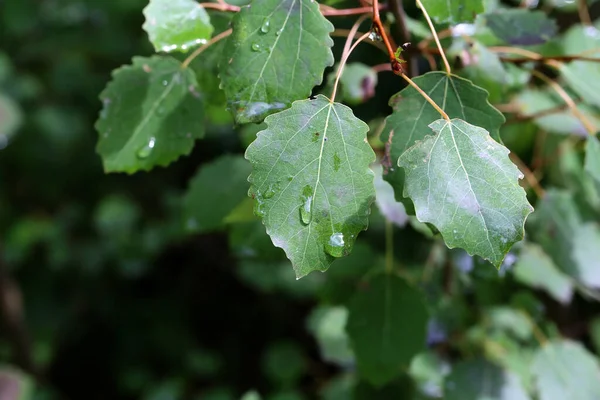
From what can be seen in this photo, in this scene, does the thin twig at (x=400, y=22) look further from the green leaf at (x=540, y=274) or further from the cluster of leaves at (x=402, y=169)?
the green leaf at (x=540, y=274)

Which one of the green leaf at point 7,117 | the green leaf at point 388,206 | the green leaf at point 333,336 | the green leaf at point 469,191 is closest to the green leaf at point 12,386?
the green leaf at point 7,117

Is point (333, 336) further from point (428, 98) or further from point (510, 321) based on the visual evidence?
point (428, 98)

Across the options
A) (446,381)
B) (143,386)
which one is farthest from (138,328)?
(446,381)

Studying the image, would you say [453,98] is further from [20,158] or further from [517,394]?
[20,158]

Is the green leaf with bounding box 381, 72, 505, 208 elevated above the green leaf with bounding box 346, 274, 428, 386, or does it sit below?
above

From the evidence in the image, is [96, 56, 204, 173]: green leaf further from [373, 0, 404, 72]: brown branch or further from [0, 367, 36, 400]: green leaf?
[0, 367, 36, 400]: green leaf

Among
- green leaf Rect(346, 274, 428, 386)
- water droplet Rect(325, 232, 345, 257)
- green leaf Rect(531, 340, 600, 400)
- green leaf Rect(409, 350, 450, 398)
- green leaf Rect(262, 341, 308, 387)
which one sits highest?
water droplet Rect(325, 232, 345, 257)

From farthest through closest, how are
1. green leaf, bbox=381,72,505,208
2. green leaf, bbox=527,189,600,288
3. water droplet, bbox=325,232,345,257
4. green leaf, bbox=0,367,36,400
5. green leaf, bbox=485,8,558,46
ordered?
green leaf, bbox=0,367,36,400 → green leaf, bbox=527,189,600,288 → green leaf, bbox=485,8,558,46 → green leaf, bbox=381,72,505,208 → water droplet, bbox=325,232,345,257

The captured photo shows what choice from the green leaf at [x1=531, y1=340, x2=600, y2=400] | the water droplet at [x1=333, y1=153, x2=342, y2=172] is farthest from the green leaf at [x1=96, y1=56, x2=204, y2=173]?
the green leaf at [x1=531, y1=340, x2=600, y2=400]
